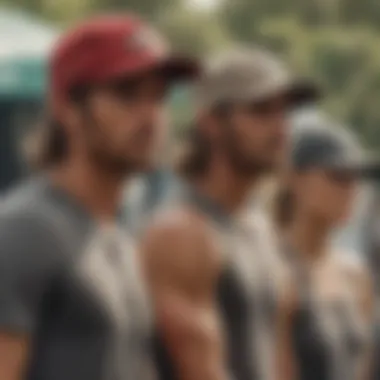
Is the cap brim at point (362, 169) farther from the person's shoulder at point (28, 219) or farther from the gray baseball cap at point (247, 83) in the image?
the person's shoulder at point (28, 219)

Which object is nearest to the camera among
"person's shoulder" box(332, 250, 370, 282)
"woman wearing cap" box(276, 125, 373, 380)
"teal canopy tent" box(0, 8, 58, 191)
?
"woman wearing cap" box(276, 125, 373, 380)

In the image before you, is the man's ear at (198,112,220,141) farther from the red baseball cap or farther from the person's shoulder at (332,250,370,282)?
the person's shoulder at (332,250,370,282)

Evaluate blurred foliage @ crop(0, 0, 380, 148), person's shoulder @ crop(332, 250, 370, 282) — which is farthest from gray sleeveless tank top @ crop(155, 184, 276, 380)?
blurred foliage @ crop(0, 0, 380, 148)

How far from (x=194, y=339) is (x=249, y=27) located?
17.1m

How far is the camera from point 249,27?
20391mm

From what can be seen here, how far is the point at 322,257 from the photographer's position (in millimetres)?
4840

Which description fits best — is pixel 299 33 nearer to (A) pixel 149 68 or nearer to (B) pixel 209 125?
(B) pixel 209 125

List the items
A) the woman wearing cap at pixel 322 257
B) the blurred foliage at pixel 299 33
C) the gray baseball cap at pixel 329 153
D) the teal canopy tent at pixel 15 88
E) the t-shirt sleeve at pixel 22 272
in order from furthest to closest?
the blurred foliage at pixel 299 33 < the teal canopy tent at pixel 15 88 < the gray baseball cap at pixel 329 153 < the woman wearing cap at pixel 322 257 < the t-shirt sleeve at pixel 22 272

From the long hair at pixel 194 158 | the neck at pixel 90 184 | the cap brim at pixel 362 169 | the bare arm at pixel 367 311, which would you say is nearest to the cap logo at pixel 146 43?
the neck at pixel 90 184

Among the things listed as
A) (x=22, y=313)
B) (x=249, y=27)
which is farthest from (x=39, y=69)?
(x=249, y=27)

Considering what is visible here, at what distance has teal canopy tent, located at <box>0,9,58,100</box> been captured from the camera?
23.5 ft

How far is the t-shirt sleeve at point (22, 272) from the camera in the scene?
113 inches

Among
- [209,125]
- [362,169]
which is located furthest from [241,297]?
[362,169]

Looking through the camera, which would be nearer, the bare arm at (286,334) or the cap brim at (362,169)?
the bare arm at (286,334)
